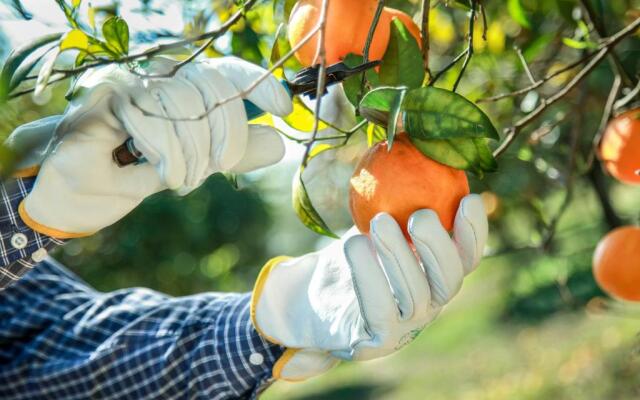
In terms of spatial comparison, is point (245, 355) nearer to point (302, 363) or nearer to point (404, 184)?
point (302, 363)

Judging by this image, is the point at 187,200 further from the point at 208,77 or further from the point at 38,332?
the point at 208,77

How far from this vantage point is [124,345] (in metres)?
1.27

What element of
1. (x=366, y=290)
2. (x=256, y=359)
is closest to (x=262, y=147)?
(x=366, y=290)

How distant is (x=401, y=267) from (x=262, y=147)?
0.60 ft

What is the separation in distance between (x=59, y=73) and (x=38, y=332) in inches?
32.5

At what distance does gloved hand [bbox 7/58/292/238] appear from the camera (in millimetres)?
810

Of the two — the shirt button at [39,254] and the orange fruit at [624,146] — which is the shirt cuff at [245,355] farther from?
the orange fruit at [624,146]

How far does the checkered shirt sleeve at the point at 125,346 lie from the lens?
1.20 m

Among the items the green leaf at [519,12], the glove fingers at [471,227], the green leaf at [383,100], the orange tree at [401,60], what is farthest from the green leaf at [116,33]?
the green leaf at [519,12]

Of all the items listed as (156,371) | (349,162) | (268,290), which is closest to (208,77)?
(268,290)

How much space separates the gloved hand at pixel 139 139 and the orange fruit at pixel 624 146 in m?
0.56

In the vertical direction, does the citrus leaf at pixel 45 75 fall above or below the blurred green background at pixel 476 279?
above

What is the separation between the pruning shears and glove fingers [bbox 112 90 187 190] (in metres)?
0.05

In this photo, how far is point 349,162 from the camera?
7.56 feet
